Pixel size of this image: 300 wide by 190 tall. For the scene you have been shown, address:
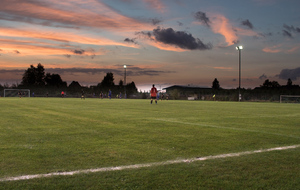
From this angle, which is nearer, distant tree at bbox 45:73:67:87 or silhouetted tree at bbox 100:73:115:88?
distant tree at bbox 45:73:67:87

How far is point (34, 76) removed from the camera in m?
119

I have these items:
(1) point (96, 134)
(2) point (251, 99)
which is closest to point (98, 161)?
(1) point (96, 134)

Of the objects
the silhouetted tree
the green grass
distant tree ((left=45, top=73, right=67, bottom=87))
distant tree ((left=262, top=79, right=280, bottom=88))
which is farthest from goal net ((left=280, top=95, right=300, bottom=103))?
the silhouetted tree

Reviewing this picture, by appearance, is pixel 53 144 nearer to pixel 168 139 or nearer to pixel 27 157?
pixel 27 157

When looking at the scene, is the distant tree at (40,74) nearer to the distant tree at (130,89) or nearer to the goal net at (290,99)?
the distant tree at (130,89)

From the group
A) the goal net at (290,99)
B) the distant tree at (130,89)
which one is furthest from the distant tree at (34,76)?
the goal net at (290,99)

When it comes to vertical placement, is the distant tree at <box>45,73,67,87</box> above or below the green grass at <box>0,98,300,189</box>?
above

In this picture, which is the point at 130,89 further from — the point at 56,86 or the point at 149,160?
the point at 149,160

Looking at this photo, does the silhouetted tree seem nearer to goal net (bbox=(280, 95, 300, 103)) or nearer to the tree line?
the tree line

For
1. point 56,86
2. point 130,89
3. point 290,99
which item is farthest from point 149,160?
point 130,89

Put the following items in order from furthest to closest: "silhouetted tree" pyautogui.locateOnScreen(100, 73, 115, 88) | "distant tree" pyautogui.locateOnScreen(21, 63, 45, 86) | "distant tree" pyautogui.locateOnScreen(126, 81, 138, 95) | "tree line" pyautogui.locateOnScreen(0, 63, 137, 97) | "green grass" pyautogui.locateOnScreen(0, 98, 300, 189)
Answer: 1. "silhouetted tree" pyautogui.locateOnScreen(100, 73, 115, 88)
2. "distant tree" pyautogui.locateOnScreen(21, 63, 45, 86)
3. "distant tree" pyautogui.locateOnScreen(126, 81, 138, 95)
4. "tree line" pyautogui.locateOnScreen(0, 63, 137, 97)
5. "green grass" pyautogui.locateOnScreen(0, 98, 300, 189)

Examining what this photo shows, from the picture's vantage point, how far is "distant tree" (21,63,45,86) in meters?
118

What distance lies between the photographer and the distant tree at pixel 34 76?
11775 cm

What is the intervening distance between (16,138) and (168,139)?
3.95 meters
